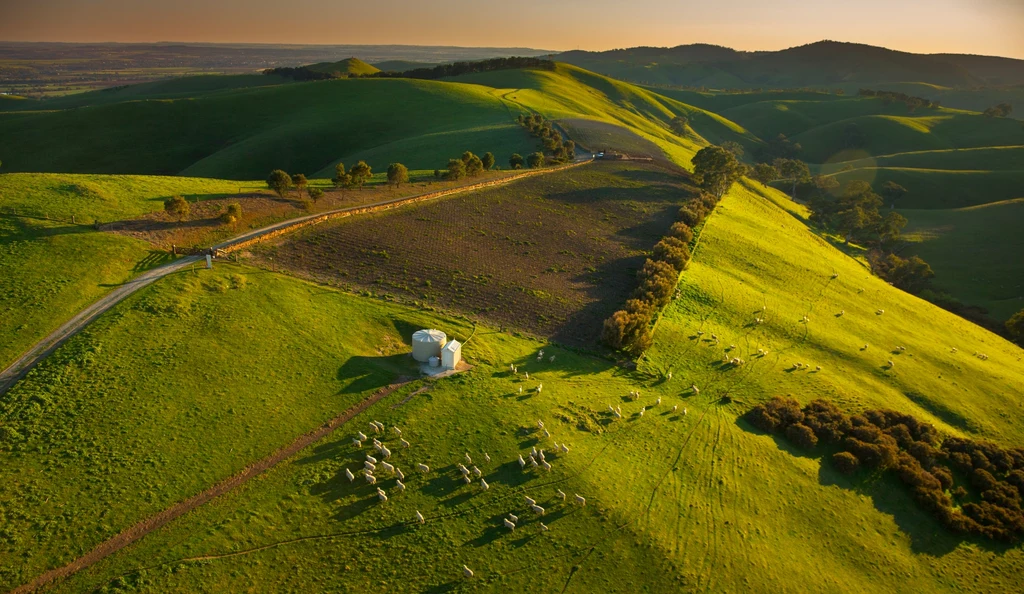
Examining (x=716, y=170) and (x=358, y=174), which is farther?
(x=716, y=170)

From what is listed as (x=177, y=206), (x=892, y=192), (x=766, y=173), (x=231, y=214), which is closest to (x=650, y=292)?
(x=231, y=214)

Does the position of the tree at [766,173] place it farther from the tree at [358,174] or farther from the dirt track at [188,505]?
the dirt track at [188,505]

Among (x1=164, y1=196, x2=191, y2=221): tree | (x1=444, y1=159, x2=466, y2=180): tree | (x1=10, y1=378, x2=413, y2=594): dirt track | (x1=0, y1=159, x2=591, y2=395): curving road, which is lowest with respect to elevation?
(x1=10, y1=378, x2=413, y2=594): dirt track

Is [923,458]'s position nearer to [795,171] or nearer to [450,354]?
[450,354]

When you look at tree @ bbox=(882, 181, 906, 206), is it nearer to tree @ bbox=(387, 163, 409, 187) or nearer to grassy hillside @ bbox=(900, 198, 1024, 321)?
grassy hillside @ bbox=(900, 198, 1024, 321)

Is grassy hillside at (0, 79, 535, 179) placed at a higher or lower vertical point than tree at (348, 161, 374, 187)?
higher

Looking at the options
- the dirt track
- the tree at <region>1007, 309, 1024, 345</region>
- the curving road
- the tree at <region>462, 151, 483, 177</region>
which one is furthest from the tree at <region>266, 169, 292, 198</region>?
the tree at <region>1007, 309, 1024, 345</region>
